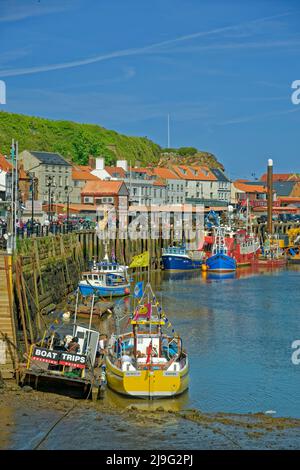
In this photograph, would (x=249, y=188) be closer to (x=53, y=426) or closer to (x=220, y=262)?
(x=220, y=262)

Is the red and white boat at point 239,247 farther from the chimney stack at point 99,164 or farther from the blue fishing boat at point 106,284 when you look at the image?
the blue fishing boat at point 106,284

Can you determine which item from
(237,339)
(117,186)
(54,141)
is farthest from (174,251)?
(54,141)

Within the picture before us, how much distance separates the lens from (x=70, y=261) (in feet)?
223

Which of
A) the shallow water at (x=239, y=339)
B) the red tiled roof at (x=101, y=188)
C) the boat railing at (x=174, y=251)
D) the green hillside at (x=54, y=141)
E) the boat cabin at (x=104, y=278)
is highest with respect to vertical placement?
the green hillside at (x=54, y=141)

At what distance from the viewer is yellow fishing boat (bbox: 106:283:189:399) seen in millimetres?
31547

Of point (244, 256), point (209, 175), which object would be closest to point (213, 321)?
point (244, 256)

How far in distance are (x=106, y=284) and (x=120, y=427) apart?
38.1 meters

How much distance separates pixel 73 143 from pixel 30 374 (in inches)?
6004

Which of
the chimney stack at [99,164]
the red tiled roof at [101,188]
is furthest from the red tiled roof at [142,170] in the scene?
the red tiled roof at [101,188]

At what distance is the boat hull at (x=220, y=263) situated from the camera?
9100 cm

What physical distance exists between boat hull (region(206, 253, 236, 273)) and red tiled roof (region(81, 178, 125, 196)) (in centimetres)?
2706

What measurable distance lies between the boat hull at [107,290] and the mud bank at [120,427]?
31.2 meters

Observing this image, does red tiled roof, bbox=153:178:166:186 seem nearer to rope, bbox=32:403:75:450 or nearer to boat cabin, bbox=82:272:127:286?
boat cabin, bbox=82:272:127:286
